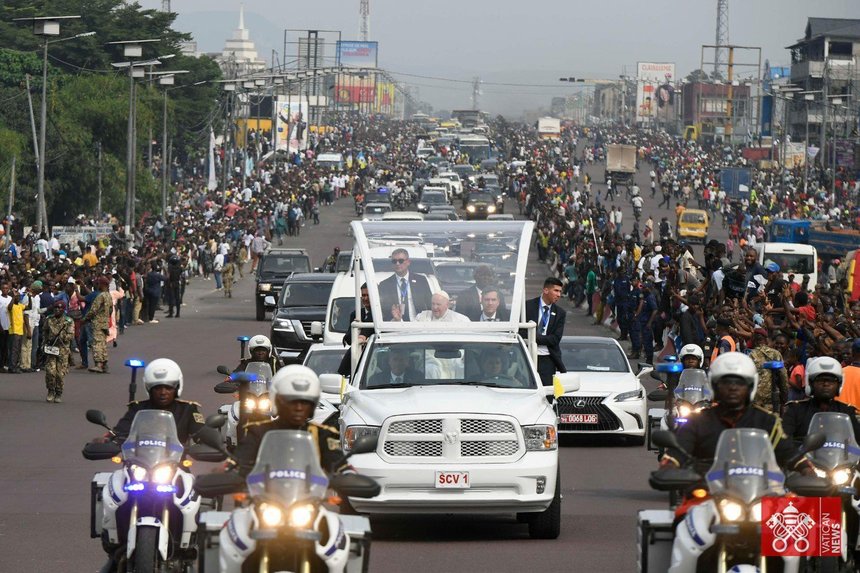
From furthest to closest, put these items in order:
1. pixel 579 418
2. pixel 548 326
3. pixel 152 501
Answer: pixel 579 418, pixel 548 326, pixel 152 501

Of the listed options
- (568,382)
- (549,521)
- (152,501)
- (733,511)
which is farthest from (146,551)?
(568,382)

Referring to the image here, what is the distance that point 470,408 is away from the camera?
1419 centimetres

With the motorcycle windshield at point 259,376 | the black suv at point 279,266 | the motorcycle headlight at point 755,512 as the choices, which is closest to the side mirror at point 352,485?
the motorcycle headlight at point 755,512

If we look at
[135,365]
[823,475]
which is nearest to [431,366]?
[135,365]

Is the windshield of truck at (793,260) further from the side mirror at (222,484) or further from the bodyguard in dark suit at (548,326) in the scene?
the side mirror at (222,484)

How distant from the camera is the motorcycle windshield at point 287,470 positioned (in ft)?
28.5

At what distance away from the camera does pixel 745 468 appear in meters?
8.91

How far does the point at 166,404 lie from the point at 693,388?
7.43 metres

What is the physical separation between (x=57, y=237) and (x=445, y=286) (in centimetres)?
4117

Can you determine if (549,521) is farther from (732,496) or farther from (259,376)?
(732,496)

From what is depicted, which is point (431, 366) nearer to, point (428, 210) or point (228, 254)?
point (228, 254)

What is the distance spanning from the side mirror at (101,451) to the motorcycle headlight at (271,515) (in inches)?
91.2

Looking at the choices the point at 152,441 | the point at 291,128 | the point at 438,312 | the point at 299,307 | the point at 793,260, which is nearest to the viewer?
the point at 152,441

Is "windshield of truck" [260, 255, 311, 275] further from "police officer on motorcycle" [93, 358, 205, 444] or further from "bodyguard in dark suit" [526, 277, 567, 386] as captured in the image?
"police officer on motorcycle" [93, 358, 205, 444]
